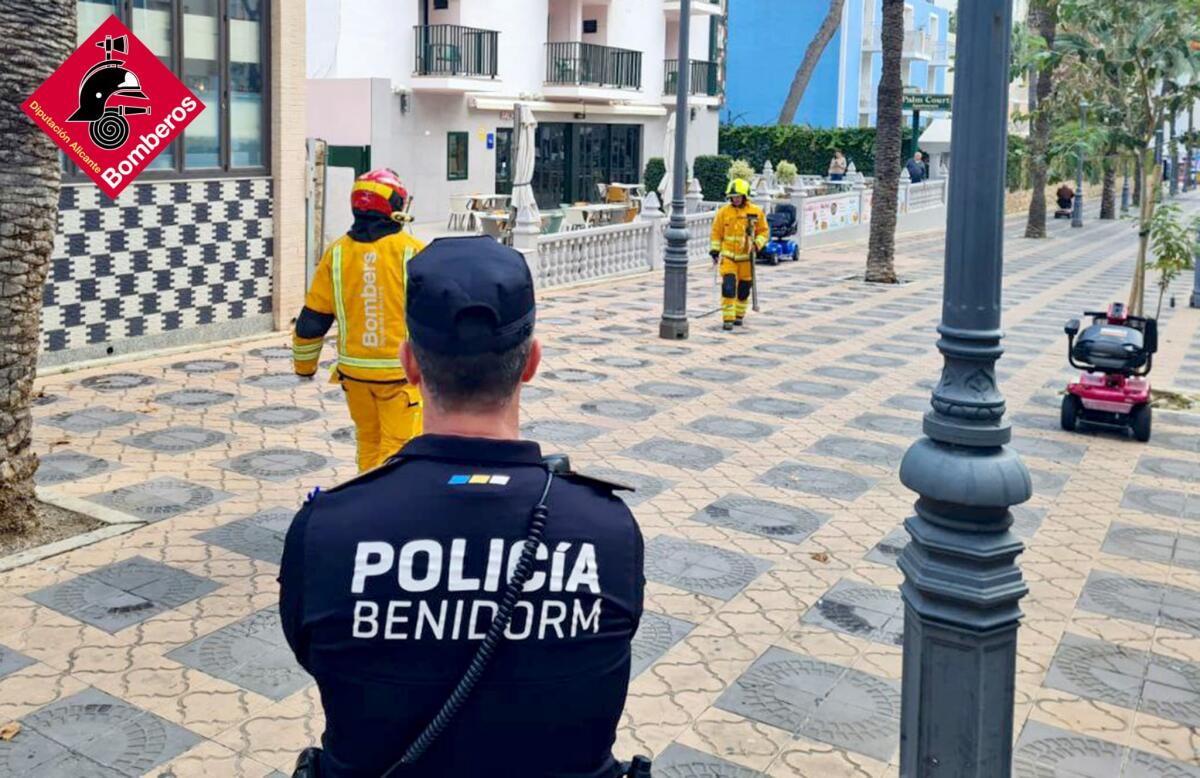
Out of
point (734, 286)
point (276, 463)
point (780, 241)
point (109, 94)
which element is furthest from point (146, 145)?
point (780, 241)

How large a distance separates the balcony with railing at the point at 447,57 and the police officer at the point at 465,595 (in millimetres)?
29129

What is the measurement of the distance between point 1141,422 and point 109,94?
30.3 feet

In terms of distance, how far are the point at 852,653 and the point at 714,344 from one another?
355 inches

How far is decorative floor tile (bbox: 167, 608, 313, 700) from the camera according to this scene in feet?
17.1

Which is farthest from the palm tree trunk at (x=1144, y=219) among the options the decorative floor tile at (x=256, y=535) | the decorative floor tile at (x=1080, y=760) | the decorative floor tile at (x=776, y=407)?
the decorative floor tile at (x=256, y=535)

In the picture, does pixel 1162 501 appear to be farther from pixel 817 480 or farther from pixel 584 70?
pixel 584 70

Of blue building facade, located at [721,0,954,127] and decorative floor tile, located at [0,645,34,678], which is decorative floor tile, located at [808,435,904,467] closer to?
decorative floor tile, located at [0,645,34,678]

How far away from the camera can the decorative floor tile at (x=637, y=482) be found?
8195 mm

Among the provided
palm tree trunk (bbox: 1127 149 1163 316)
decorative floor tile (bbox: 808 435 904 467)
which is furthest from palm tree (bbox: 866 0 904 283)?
decorative floor tile (bbox: 808 435 904 467)

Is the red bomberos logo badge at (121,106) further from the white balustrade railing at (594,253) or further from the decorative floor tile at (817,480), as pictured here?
the white balustrade railing at (594,253)

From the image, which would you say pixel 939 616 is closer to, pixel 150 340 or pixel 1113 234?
pixel 150 340

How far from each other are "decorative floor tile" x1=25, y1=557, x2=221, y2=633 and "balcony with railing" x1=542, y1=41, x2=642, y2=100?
1166 inches

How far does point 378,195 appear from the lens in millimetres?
6043

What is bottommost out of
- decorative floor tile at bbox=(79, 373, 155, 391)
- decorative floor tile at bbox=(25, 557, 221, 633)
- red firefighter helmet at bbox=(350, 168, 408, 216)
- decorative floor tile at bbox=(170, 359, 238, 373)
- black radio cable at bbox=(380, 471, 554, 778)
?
decorative floor tile at bbox=(25, 557, 221, 633)
